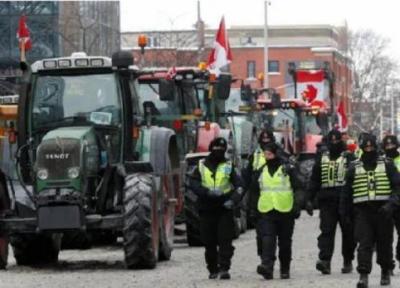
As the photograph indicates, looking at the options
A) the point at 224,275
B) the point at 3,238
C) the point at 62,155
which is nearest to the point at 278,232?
the point at 224,275

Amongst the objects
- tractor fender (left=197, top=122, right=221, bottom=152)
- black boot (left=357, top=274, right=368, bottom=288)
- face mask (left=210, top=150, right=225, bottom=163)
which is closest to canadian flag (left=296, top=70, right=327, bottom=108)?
tractor fender (left=197, top=122, right=221, bottom=152)

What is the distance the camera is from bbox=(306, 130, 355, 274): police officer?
17.2 meters

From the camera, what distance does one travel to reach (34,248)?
19234 mm

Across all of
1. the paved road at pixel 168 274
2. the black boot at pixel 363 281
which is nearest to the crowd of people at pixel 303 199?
the black boot at pixel 363 281

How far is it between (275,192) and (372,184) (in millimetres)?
1478

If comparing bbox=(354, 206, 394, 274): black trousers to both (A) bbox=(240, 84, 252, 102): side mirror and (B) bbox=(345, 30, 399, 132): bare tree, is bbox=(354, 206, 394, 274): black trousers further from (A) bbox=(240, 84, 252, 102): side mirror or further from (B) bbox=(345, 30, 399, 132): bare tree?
(B) bbox=(345, 30, 399, 132): bare tree

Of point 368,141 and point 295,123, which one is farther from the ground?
point 368,141

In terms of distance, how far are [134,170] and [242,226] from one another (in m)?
8.50

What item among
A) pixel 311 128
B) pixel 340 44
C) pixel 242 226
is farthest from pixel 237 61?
pixel 242 226

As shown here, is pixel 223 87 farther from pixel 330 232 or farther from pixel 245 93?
pixel 245 93

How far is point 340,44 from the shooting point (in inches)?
5157

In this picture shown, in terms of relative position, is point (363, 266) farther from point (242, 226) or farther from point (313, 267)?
point (242, 226)

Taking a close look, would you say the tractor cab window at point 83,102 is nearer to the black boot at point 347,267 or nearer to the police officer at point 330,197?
the police officer at point 330,197

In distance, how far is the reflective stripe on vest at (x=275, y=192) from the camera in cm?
1666
